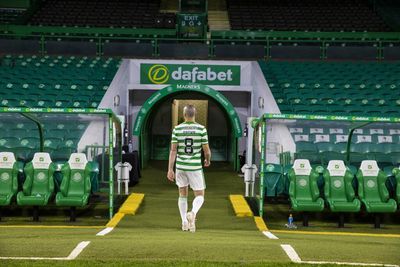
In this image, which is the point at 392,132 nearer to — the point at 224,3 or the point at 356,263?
the point at 356,263

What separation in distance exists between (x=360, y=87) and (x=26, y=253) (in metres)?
15.4

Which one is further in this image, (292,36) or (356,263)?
(292,36)

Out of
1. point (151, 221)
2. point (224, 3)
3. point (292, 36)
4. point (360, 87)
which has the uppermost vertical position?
point (224, 3)

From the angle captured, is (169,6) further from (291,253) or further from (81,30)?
(291,253)

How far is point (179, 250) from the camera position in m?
6.62

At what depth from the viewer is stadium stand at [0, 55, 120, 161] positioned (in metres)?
12.4

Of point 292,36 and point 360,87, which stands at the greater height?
point 292,36

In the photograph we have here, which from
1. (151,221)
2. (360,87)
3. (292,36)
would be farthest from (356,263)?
(292,36)

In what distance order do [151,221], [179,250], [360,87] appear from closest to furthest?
[179,250]
[151,221]
[360,87]

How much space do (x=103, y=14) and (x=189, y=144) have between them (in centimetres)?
2087

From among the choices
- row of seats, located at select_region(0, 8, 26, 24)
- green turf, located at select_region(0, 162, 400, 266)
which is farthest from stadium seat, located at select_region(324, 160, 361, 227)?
row of seats, located at select_region(0, 8, 26, 24)

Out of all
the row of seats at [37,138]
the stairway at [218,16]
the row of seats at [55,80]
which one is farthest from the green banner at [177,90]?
the stairway at [218,16]

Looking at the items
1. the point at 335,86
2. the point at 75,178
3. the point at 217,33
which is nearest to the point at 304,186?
the point at 75,178

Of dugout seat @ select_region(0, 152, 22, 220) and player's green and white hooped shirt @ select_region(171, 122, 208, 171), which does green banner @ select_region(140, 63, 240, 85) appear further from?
player's green and white hooped shirt @ select_region(171, 122, 208, 171)
